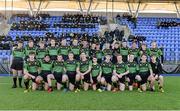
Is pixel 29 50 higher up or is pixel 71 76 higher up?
pixel 29 50

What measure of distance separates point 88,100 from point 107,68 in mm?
2568

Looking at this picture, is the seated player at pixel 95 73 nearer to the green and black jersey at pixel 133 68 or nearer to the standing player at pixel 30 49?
the green and black jersey at pixel 133 68

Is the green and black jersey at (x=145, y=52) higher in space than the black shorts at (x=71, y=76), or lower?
higher

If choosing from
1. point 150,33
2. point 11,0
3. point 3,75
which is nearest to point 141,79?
point 3,75

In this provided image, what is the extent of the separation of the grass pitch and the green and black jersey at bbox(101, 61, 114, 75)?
32.4 inches

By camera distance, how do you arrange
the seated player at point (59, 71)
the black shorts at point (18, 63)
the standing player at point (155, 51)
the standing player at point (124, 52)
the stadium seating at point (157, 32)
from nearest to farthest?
the seated player at point (59, 71), the black shorts at point (18, 63), the standing player at point (155, 51), the standing player at point (124, 52), the stadium seating at point (157, 32)

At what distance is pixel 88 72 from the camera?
13555 mm

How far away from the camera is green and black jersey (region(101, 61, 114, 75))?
13617mm

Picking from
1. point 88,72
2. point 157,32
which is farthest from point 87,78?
point 157,32

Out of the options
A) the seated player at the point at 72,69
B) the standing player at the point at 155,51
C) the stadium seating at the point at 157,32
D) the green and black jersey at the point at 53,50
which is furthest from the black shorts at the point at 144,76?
the stadium seating at the point at 157,32

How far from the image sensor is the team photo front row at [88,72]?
529 inches

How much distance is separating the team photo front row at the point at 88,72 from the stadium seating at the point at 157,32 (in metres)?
11.8

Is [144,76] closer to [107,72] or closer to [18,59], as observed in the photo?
[107,72]

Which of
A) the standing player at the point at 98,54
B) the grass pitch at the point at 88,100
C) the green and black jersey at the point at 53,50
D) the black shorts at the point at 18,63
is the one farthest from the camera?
the standing player at the point at 98,54
